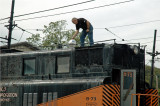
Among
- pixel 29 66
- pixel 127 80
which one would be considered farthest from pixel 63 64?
pixel 127 80

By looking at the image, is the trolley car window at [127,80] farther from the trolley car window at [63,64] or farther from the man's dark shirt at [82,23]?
the man's dark shirt at [82,23]

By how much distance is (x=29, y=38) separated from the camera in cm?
3472

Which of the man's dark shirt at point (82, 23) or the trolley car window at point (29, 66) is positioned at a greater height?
the man's dark shirt at point (82, 23)

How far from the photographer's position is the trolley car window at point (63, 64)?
33.7ft

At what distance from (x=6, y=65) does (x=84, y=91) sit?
512cm

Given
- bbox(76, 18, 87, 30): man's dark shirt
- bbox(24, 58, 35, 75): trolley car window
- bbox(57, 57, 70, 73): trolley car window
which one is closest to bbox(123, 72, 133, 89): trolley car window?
bbox(57, 57, 70, 73): trolley car window

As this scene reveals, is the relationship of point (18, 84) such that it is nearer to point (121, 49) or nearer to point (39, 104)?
point (39, 104)

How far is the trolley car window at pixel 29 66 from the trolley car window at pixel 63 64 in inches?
57.4

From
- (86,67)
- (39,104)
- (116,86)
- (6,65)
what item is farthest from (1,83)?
(116,86)

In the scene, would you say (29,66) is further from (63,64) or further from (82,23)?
(82,23)

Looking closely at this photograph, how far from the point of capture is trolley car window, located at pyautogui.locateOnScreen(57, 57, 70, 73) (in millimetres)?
10281

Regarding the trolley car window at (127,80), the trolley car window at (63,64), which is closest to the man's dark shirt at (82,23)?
the trolley car window at (63,64)

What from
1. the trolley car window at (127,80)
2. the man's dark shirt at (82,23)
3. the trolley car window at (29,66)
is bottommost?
the trolley car window at (127,80)

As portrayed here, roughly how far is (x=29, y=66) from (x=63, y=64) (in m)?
1.98
